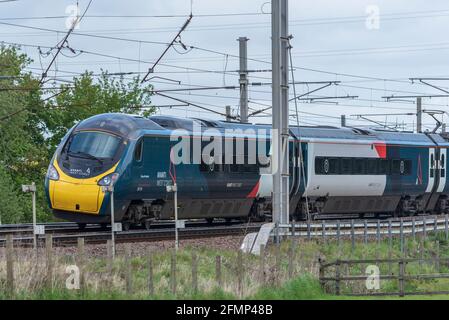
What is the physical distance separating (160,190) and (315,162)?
8526mm

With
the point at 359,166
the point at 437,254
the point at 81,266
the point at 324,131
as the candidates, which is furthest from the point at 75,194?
the point at 359,166

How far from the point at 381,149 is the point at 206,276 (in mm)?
20030

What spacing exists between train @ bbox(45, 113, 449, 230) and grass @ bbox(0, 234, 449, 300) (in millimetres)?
3611

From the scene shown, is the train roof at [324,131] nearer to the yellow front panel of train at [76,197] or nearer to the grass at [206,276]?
the yellow front panel of train at [76,197]

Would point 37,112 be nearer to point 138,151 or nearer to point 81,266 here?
point 138,151

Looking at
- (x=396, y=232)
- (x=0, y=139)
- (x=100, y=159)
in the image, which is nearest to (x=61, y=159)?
(x=100, y=159)

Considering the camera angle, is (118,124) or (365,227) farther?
(365,227)

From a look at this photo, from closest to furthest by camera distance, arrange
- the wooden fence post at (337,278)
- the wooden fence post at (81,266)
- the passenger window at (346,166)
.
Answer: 1. the wooden fence post at (81,266)
2. the wooden fence post at (337,278)
3. the passenger window at (346,166)

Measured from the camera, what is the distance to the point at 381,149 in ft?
137

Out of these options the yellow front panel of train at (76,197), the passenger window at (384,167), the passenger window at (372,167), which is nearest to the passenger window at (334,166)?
the passenger window at (372,167)

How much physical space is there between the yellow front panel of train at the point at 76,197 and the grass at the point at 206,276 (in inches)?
168

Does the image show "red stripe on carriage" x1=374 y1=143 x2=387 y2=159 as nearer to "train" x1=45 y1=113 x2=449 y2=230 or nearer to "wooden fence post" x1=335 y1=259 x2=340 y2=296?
Result: "train" x1=45 y1=113 x2=449 y2=230

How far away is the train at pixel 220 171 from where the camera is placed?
3041 centimetres
